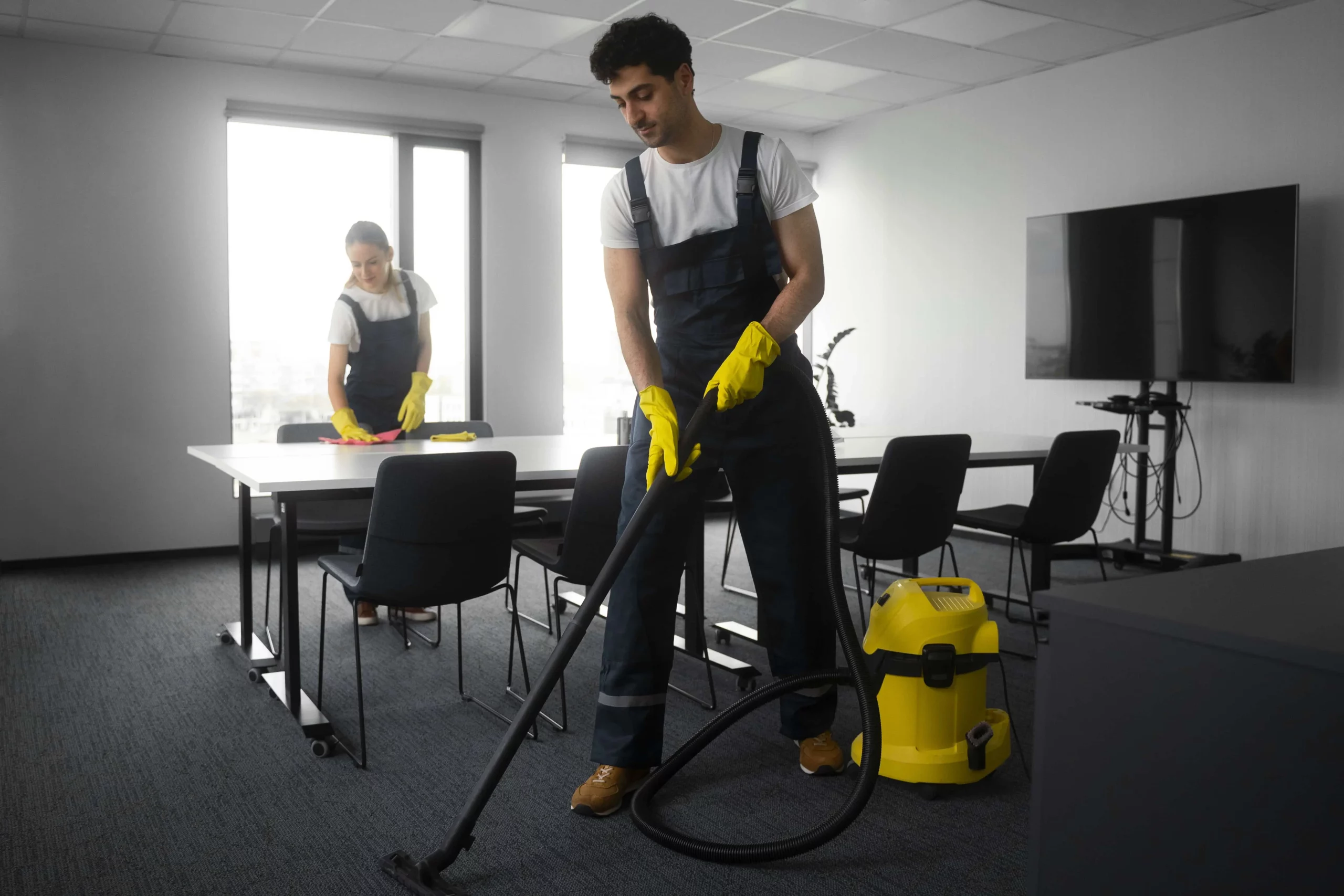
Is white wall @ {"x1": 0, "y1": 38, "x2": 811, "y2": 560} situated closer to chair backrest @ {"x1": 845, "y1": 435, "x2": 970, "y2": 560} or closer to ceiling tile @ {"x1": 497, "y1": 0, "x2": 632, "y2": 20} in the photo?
ceiling tile @ {"x1": 497, "y1": 0, "x2": 632, "y2": 20}

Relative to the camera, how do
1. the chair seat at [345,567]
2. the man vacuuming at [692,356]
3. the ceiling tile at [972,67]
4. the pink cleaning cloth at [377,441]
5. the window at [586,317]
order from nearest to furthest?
the man vacuuming at [692,356] < the chair seat at [345,567] < the pink cleaning cloth at [377,441] < the ceiling tile at [972,67] < the window at [586,317]

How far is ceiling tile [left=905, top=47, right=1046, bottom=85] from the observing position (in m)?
4.93

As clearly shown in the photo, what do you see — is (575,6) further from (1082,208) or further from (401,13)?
(1082,208)

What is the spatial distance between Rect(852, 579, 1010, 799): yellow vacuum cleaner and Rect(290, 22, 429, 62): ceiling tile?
364cm

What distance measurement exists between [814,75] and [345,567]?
3.87 metres

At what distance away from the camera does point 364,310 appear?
11.9ft

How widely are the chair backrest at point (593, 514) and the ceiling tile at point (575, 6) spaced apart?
2363 mm

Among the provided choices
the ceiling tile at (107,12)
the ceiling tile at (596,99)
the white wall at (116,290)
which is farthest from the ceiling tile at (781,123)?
the ceiling tile at (107,12)

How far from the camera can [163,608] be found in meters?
3.84

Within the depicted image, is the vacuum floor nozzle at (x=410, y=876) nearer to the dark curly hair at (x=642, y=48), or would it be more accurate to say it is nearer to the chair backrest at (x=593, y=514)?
the chair backrest at (x=593, y=514)

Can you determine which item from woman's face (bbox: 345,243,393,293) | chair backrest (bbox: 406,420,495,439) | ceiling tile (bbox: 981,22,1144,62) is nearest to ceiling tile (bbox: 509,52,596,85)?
woman's face (bbox: 345,243,393,293)

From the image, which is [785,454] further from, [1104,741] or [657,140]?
[1104,741]

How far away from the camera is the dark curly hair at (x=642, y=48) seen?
77.5 inches

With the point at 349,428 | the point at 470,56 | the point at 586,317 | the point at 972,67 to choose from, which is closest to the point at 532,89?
the point at 470,56
